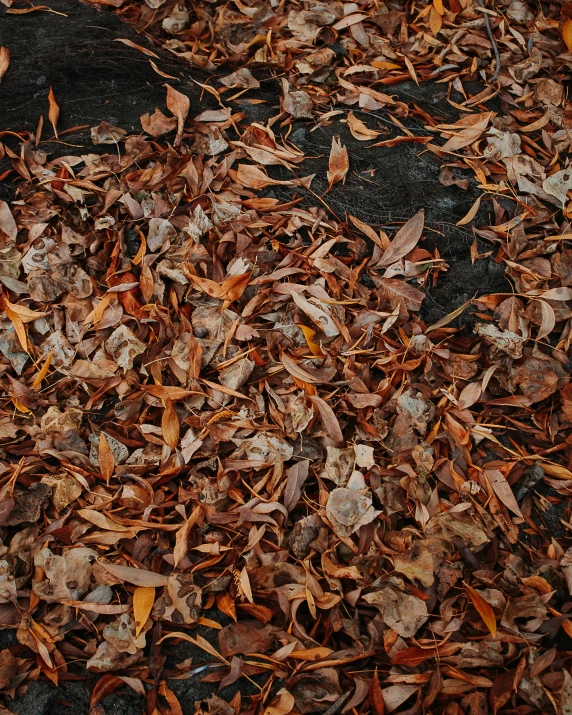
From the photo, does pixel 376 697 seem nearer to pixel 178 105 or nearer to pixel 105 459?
pixel 105 459

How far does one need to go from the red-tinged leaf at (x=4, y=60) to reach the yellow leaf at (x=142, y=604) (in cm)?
189

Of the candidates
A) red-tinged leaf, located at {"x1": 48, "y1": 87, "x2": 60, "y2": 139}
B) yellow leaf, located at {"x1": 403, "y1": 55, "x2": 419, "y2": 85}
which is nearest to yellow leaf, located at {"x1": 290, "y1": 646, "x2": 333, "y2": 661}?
red-tinged leaf, located at {"x1": 48, "y1": 87, "x2": 60, "y2": 139}

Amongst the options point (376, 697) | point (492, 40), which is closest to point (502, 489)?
point (376, 697)

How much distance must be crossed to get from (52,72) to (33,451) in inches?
56.2

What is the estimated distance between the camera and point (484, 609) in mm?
1594

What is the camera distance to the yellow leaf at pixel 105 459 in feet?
5.72

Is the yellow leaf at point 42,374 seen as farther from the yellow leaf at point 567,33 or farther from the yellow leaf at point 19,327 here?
the yellow leaf at point 567,33

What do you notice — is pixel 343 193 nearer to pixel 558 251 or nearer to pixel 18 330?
pixel 558 251

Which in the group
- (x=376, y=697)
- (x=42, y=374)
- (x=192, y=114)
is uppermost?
(x=192, y=114)

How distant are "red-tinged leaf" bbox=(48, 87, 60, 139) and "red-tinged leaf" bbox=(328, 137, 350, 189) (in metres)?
0.98

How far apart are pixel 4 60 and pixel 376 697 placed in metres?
2.43

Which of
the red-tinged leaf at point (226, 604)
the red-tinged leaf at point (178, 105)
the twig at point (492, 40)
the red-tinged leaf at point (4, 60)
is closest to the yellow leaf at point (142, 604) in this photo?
the red-tinged leaf at point (226, 604)

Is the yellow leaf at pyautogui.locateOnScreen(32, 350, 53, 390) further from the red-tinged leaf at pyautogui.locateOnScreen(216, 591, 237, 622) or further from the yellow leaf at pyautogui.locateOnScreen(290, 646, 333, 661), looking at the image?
the yellow leaf at pyautogui.locateOnScreen(290, 646, 333, 661)

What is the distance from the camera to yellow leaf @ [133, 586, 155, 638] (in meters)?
1.55
